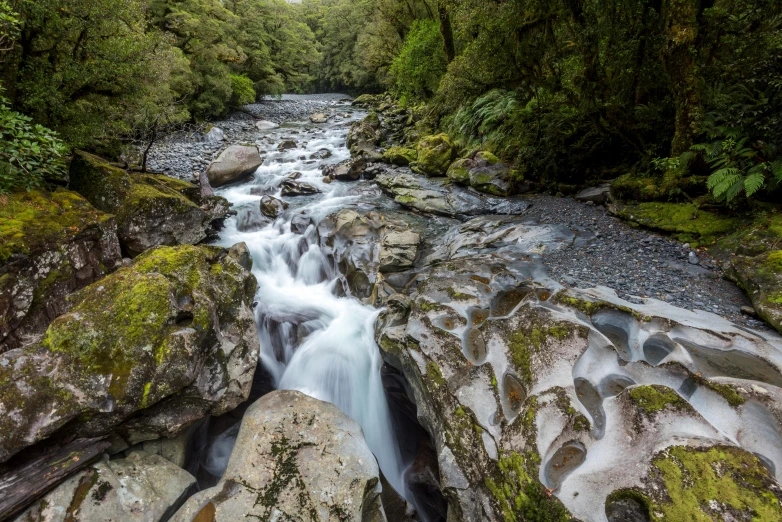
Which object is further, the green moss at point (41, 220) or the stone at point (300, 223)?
the stone at point (300, 223)

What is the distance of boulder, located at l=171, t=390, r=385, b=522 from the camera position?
3811 millimetres

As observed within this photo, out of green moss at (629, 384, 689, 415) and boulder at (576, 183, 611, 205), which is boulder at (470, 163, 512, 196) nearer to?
boulder at (576, 183, 611, 205)

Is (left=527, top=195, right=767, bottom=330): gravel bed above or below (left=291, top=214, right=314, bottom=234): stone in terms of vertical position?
above

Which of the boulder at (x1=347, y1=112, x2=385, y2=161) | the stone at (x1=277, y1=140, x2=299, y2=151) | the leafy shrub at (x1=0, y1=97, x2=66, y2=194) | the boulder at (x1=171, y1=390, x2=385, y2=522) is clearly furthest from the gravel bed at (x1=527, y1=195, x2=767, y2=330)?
the stone at (x1=277, y1=140, x2=299, y2=151)

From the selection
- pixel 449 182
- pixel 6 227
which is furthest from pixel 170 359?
pixel 449 182

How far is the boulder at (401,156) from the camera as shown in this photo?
1579cm

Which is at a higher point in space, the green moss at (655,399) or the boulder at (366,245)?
the green moss at (655,399)

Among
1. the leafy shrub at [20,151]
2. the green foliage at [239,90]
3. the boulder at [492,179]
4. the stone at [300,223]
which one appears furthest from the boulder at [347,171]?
the green foliage at [239,90]

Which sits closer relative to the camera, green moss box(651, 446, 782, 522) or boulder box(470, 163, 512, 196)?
green moss box(651, 446, 782, 522)

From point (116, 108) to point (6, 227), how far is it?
15.2ft

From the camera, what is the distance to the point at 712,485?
111 inches

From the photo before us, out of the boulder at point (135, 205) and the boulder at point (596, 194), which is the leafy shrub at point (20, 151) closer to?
the boulder at point (135, 205)

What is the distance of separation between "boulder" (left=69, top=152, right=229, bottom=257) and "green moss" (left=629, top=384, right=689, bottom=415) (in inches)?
363

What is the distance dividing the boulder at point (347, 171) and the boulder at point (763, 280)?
12.4m
